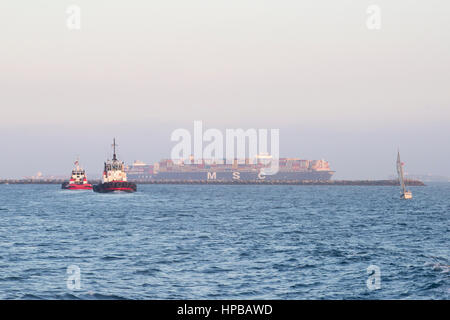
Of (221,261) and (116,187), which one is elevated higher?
(116,187)

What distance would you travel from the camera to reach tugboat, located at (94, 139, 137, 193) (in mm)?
114625

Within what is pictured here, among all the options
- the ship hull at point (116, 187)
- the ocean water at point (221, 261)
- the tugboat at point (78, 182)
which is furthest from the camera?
the tugboat at point (78, 182)

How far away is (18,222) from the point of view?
167 ft

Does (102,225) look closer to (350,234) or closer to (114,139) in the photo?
(350,234)

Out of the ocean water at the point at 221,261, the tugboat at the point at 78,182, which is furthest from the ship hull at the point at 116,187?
the ocean water at the point at 221,261

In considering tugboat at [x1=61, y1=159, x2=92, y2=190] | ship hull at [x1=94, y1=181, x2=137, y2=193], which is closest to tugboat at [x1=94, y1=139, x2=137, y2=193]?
ship hull at [x1=94, y1=181, x2=137, y2=193]

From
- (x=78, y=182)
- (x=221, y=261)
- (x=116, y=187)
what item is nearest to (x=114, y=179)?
(x=116, y=187)

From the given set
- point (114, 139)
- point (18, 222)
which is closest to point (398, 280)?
point (18, 222)

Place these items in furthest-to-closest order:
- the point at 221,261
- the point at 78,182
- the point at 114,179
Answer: the point at 78,182
the point at 114,179
the point at 221,261

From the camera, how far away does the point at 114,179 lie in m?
119

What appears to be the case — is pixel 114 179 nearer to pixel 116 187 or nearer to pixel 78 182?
pixel 116 187

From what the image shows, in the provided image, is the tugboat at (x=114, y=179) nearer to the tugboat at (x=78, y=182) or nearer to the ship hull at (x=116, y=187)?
the ship hull at (x=116, y=187)

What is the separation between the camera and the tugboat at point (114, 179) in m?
115

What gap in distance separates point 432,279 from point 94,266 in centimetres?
1524
